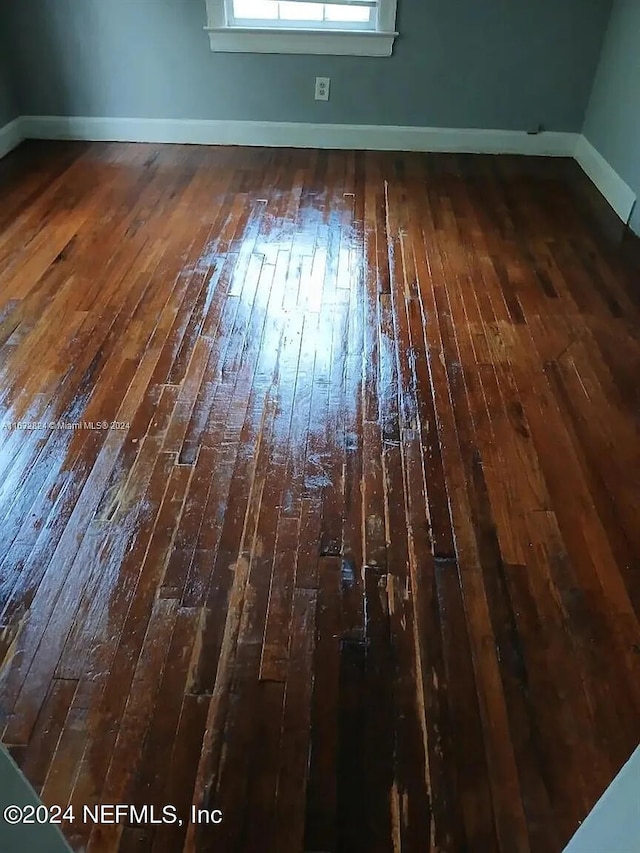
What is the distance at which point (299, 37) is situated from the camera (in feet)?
12.7

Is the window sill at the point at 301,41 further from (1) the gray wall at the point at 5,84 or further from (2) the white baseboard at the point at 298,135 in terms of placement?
(1) the gray wall at the point at 5,84

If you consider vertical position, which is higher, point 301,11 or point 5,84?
→ point 301,11

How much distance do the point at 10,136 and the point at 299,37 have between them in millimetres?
1803

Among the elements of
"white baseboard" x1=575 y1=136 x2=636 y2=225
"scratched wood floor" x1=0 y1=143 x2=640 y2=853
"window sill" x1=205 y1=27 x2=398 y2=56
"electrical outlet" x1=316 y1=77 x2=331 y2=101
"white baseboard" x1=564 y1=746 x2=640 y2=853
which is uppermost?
"window sill" x1=205 y1=27 x2=398 y2=56

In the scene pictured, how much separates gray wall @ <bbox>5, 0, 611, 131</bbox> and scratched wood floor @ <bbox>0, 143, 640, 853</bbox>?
1.27 m

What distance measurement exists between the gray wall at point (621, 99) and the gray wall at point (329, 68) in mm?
148

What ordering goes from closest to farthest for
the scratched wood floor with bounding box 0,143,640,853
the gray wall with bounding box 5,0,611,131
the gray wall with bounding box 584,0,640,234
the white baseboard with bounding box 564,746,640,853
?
the white baseboard with bounding box 564,746,640,853
the scratched wood floor with bounding box 0,143,640,853
the gray wall with bounding box 584,0,640,234
the gray wall with bounding box 5,0,611,131

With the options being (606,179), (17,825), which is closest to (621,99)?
(606,179)

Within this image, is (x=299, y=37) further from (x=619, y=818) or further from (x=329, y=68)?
(x=619, y=818)

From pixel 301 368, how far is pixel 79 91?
9.32 feet

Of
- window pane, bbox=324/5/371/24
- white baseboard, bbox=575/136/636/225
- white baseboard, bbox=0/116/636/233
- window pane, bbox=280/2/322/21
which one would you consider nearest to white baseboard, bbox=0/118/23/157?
white baseboard, bbox=0/116/636/233

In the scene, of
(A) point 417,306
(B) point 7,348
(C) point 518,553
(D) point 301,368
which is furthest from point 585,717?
(B) point 7,348

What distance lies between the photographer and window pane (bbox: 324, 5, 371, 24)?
3.87m

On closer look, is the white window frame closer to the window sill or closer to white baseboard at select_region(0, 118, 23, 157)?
the window sill
